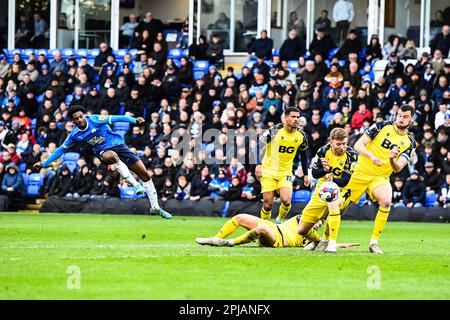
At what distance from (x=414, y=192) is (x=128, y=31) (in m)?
14.8

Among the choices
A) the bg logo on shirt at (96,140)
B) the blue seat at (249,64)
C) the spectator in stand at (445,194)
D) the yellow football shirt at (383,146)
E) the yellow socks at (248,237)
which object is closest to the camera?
the yellow socks at (248,237)

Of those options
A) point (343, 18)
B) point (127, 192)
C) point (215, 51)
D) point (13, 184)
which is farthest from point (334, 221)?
point (343, 18)

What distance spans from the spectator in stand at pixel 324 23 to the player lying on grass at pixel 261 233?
19010 mm

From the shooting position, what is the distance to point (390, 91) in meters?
28.0

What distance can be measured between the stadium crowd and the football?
11.6 metres

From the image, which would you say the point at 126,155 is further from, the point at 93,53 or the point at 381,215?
the point at 93,53

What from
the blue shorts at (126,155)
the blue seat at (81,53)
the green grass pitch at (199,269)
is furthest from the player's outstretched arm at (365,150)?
the blue seat at (81,53)

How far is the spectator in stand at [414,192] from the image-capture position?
84.7ft

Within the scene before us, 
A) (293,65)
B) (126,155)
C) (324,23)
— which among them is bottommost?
(126,155)

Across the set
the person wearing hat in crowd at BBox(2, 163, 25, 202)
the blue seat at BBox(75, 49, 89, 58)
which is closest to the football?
the person wearing hat in crowd at BBox(2, 163, 25, 202)

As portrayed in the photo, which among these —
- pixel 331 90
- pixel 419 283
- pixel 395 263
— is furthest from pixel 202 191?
pixel 419 283

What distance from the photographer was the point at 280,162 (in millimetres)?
19719

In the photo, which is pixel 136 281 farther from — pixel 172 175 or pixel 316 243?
pixel 172 175

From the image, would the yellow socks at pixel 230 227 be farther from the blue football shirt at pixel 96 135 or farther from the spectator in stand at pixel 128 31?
the spectator in stand at pixel 128 31
